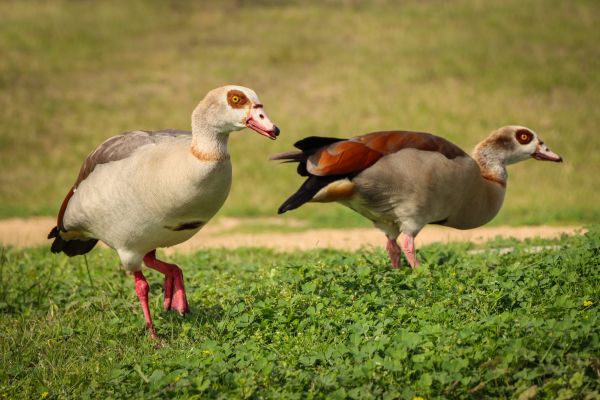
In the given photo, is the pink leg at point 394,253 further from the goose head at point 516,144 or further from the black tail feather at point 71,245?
the black tail feather at point 71,245

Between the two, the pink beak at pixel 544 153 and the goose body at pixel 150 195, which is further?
the pink beak at pixel 544 153

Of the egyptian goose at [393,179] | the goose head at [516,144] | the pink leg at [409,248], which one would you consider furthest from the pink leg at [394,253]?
the goose head at [516,144]

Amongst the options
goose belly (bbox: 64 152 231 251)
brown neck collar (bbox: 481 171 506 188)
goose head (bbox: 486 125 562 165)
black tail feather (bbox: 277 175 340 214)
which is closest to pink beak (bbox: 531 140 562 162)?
goose head (bbox: 486 125 562 165)

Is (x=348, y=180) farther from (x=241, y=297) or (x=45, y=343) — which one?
(x=45, y=343)

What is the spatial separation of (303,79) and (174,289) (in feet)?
38.6

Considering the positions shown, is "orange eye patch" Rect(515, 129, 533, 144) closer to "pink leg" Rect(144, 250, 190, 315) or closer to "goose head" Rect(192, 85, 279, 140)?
"goose head" Rect(192, 85, 279, 140)

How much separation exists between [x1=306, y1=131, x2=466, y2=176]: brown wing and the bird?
110cm

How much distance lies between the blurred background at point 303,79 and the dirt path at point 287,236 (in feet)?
1.54

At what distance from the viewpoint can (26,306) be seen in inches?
275

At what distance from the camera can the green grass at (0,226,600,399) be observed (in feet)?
15.4

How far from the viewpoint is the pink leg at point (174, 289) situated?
6402 mm

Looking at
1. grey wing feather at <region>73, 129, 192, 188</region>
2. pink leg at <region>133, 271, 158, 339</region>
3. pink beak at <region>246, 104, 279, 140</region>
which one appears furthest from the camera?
grey wing feather at <region>73, 129, 192, 188</region>

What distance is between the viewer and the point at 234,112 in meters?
5.61

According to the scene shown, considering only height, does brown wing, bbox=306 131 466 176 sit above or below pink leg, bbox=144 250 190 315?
above
